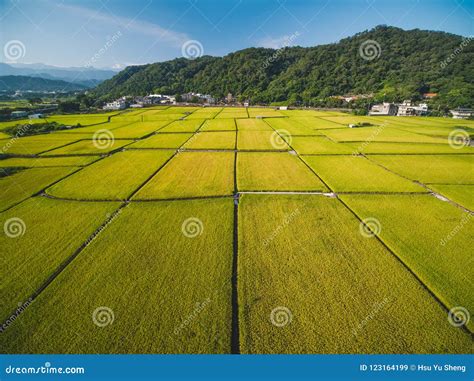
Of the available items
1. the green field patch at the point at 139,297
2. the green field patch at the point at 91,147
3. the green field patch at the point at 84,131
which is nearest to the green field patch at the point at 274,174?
the green field patch at the point at 139,297

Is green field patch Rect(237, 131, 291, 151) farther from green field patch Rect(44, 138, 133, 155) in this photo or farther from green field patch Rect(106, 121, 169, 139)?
green field patch Rect(44, 138, 133, 155)

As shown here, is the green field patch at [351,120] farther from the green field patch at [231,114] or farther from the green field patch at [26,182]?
the green field patch at [26,182]

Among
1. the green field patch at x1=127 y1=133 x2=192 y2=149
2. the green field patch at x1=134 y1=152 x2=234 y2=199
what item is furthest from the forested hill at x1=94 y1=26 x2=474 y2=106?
the green field patch at x1=134 y1=152 x2=234 y2=199

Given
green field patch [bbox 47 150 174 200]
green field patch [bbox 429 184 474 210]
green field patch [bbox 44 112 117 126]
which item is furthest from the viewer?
green field patch [bbox 44 112 117 126]

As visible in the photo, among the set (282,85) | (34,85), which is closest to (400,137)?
(282,85)

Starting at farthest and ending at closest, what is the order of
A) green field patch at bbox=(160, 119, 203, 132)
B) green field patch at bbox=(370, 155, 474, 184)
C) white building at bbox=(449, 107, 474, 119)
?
white building at bbox=(449, 107, 474, 119), green field patch at bbox=(160, 119, 203, 132), green field patch at bbox=(370, 155, 474, 184)
